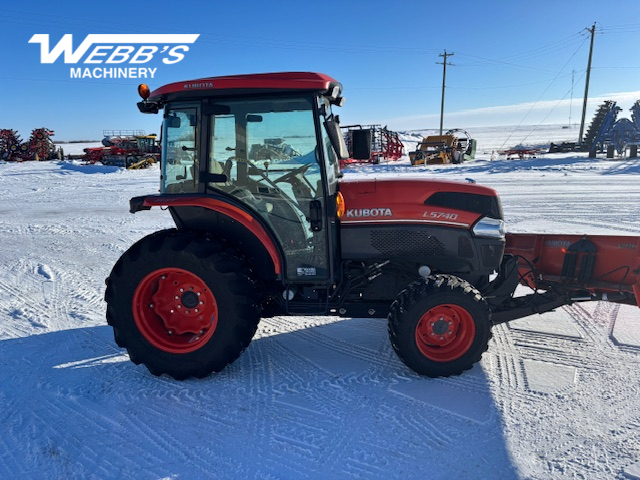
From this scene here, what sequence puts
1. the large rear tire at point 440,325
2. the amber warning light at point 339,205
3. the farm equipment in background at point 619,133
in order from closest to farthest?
the large rear tire at point 440,325, the amber warning light at point 339,205, the farm equipment in background at point 619,133

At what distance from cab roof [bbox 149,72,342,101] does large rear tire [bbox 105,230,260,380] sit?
99cm

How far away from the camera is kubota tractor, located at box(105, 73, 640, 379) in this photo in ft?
10.2

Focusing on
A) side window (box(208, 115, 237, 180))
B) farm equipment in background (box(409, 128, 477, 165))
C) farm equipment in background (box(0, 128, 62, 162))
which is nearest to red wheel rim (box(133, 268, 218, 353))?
side window (box(208, 115, 237, 180))

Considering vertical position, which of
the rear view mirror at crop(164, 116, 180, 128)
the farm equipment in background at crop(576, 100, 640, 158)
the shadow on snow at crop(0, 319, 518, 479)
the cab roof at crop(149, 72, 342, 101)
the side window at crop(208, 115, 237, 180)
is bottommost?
the shadow on snow at crop(0, 319, 518, 479)

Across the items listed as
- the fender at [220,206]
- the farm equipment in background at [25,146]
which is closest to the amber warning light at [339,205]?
the fender at [220,206]

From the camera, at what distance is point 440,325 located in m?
3.19

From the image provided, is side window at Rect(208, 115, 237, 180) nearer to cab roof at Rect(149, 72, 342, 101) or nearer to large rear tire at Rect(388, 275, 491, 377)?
cab roof at Rect(149, 72, 342, 101)

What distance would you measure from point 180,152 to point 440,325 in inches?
87.4

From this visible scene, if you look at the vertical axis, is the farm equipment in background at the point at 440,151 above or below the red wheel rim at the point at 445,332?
above

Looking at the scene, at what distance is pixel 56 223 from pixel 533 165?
18.1m

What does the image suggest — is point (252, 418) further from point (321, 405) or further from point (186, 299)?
point (186, 299)

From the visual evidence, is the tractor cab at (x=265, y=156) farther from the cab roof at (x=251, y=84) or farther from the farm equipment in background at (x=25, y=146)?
the farm equipment in background at (x=25, y=146)

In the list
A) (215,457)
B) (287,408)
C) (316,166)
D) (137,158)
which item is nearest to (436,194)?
(316,166)

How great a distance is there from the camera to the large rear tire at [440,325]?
309 cm
